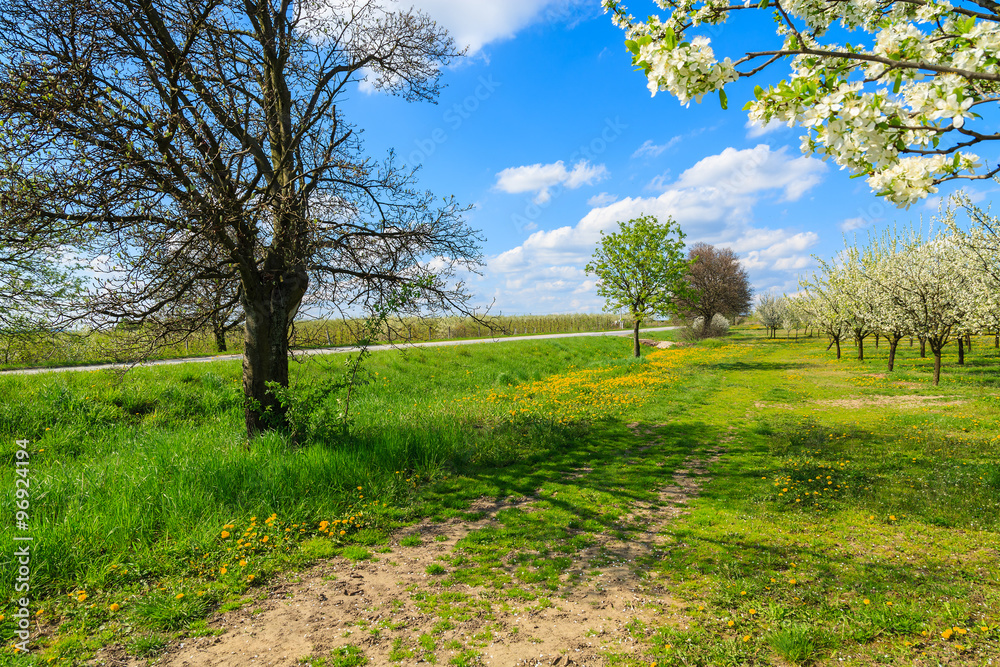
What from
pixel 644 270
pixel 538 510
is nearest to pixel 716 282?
pixel 644 270

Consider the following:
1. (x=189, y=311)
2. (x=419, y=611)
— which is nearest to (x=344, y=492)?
(x=419, y=611)

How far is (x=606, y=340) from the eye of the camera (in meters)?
33.6

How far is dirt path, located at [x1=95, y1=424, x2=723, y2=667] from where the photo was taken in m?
3.48

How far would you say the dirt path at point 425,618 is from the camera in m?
3.48

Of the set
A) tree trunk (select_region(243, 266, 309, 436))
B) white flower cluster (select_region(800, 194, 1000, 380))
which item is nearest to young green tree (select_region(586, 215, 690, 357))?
white flower cluster (select_region(800, 194, 1000, 380))

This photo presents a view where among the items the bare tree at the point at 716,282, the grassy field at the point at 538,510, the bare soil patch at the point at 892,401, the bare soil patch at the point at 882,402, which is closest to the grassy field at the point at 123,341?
the grassy field at the point at 538,510

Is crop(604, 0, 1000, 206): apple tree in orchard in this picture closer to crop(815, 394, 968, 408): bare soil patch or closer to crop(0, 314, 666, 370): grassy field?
crop(0, 314, 666, 370): grassy field

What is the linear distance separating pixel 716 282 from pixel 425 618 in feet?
171

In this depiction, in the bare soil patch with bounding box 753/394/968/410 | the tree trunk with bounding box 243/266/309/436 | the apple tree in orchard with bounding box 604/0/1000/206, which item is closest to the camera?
the apple tree in orchard with bounding box 604/0/1000/206

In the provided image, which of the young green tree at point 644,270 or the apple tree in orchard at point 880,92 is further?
the young green tree at point 644,270

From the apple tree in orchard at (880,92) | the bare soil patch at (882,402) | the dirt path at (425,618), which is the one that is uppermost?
the apple tree in orchard at (880,92)

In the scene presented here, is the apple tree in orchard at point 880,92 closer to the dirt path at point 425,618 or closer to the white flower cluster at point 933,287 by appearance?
the dirt path at point 425,618

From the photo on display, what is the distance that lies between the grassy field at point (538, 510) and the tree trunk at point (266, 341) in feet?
2.43

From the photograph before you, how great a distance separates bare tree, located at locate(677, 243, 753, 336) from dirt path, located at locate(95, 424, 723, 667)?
44546mm
